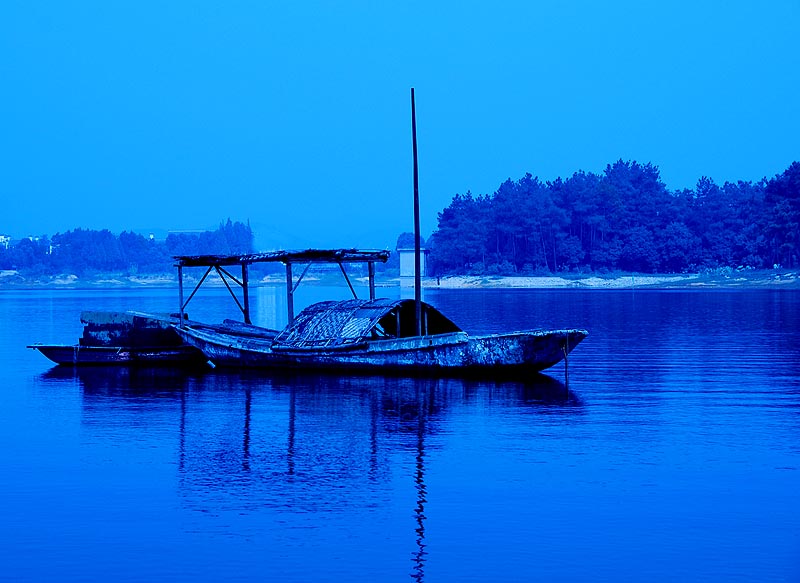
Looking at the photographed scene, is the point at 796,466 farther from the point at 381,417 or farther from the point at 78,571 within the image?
the point at 78,571

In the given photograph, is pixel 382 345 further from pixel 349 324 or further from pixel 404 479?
pixel 404 479

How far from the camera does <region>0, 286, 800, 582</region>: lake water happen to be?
12477 millimetres

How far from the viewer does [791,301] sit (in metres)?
86.1

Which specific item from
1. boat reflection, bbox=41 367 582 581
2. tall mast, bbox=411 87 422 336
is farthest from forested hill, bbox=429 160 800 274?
boat reflection, bbox=41 367 582 581

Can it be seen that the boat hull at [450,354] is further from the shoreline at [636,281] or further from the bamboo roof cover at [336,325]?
the shoreline at [636,281]

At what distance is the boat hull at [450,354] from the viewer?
97.7ft

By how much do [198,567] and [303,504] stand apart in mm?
2841

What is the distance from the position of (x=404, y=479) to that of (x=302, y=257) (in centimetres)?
1784

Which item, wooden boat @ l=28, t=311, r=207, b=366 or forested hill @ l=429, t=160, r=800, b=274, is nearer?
wooden boat @ l=28, t=311, r=207, b=366

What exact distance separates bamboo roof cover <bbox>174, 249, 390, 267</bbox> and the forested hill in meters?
95.2

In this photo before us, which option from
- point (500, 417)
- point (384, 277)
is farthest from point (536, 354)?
point (384, 277)

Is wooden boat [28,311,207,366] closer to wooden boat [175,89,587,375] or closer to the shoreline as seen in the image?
wooden boat [175,89,587,375]

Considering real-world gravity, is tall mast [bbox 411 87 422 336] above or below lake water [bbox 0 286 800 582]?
above

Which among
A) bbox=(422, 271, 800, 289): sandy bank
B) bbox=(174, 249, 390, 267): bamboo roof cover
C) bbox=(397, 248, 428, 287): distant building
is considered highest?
bbox=(397, 248, 428, 287): distant building
